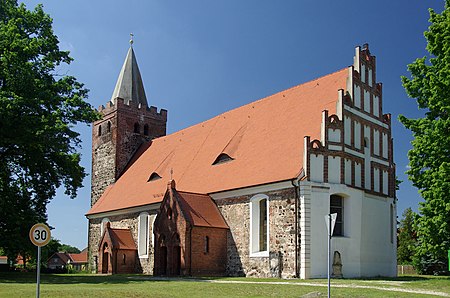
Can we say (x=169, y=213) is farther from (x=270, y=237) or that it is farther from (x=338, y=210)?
(x=338, y=210)

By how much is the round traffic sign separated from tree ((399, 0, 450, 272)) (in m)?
16.0

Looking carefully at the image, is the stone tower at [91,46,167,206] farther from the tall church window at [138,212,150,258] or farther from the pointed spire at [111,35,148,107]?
the tall church window at [138,212,150,258]

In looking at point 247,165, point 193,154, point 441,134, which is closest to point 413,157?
point 441,134

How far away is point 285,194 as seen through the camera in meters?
26.8

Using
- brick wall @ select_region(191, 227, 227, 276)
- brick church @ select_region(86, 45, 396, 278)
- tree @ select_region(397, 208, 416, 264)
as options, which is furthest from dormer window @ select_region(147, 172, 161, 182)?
tree @ select_region(397, 208, 416, 264)

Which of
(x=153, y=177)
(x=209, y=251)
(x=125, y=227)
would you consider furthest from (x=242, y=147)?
(x=125, y=227)

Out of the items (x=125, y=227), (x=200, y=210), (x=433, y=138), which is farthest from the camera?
(x=125, y=227)

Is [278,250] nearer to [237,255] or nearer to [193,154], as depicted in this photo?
[237,255]

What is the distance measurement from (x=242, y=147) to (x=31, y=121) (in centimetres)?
1179

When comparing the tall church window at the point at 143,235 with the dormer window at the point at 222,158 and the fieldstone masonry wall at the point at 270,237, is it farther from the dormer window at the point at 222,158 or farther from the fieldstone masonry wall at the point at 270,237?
the fieldstone masonry wall at the point at 270,237

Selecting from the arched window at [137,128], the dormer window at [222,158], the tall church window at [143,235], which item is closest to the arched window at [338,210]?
the dormer window at [222,158]

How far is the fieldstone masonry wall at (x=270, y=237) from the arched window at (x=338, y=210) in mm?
2450

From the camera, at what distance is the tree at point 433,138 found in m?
22.8

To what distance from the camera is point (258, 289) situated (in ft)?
62.6
